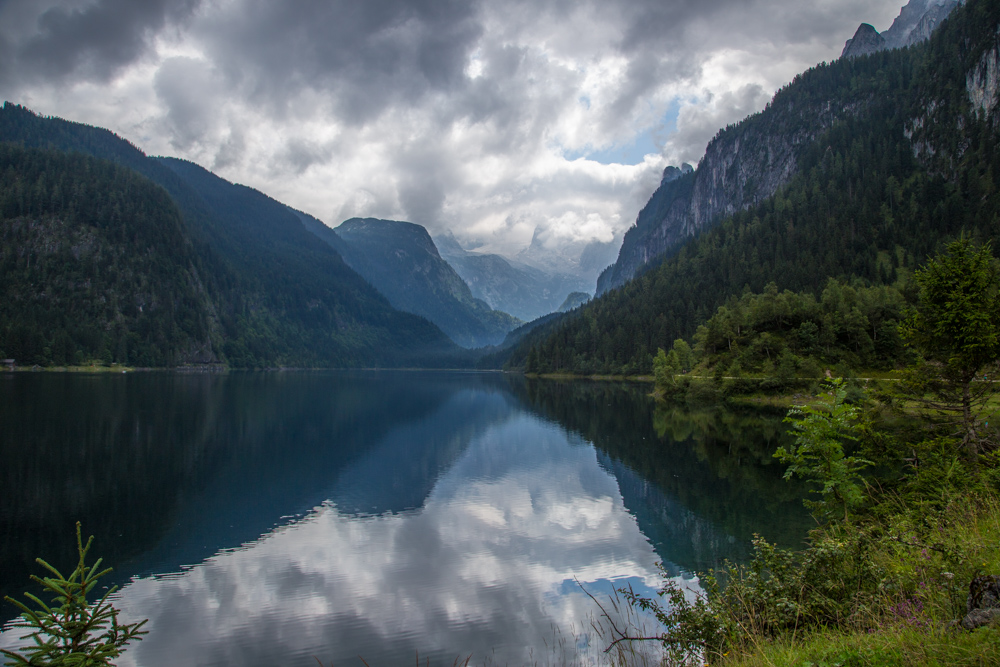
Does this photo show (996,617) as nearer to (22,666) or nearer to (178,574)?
(22,666)

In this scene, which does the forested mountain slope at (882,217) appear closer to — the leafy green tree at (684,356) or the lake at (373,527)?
the leafy green tree at (684,356)

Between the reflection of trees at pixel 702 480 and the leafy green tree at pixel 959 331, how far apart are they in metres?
8.11

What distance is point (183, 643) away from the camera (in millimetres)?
15938

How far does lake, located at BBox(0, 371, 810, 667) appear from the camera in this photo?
16672 millimetres

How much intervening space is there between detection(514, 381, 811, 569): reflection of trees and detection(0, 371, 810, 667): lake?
0.18 m

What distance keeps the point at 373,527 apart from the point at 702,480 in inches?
875

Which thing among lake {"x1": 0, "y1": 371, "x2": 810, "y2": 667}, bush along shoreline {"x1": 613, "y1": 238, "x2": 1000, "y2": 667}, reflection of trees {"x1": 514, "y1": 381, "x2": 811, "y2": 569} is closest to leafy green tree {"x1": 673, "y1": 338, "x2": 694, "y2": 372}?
reflection of trees {"x1": 514, "y1": 381, "x2": 811, "y2": 569}

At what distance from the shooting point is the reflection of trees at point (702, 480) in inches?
979

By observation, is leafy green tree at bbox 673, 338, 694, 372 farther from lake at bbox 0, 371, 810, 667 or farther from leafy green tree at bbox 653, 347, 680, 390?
lake at bbox 0, 371, 810, 667

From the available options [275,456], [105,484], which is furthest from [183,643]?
[275,456]

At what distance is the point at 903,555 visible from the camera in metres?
11.0

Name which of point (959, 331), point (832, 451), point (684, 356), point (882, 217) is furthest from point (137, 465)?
point (882, 217)

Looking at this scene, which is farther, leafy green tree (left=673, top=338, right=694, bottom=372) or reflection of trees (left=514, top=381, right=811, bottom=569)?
leafy green tree (left=673, top=338, right=694, bottom=372)

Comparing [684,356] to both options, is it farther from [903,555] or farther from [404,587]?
[903,555]
